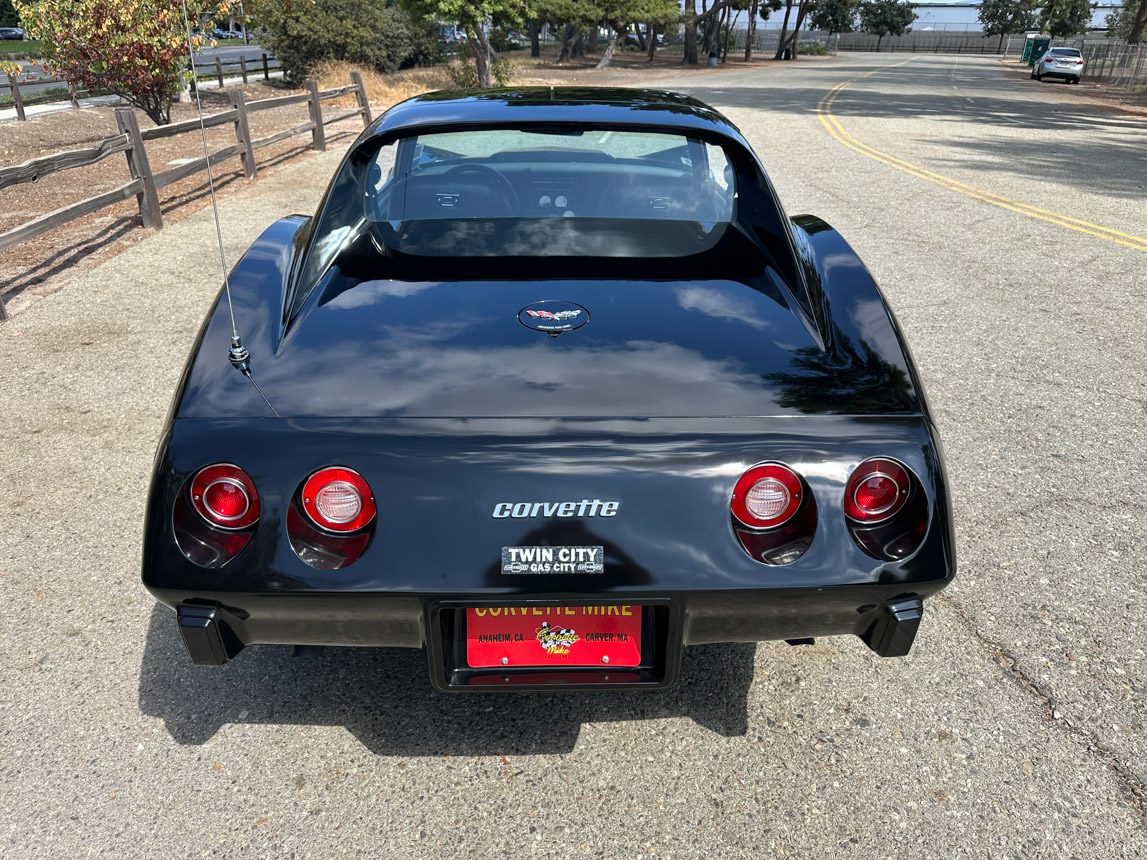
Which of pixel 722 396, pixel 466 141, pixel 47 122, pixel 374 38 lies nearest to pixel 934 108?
pixel 374 38

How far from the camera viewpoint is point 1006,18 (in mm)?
94812

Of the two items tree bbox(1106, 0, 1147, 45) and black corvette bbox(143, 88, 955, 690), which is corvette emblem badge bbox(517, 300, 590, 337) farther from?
tree bbox(1106, 0, 1147, 45)

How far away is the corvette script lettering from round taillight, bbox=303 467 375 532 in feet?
0.97

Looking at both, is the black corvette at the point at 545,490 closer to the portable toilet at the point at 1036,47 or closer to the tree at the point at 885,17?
the portable toilet at the point at 1036,47

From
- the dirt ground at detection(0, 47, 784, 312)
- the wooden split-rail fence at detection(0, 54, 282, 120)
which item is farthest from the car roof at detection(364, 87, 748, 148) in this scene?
the wooden split-rail fence at detection(0, 54, 282, 120)

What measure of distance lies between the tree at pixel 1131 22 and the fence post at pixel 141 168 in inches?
1815

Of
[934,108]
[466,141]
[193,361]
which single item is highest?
[466,141]

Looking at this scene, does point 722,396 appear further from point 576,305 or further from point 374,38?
point 374,38

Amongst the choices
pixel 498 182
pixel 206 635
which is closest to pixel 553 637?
pixel 206 635

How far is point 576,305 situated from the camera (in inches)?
93.8

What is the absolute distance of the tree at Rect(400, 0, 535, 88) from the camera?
24.3 meters

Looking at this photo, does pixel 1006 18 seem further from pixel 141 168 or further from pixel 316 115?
pixel 141 168

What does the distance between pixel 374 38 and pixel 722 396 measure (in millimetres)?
31345

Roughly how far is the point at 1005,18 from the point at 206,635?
114 m
